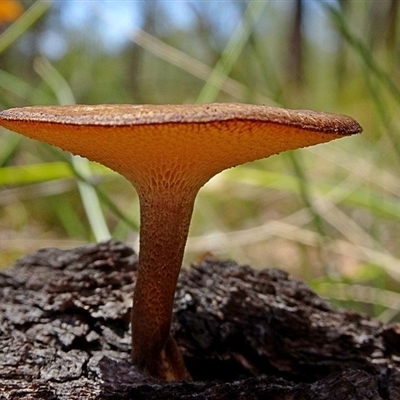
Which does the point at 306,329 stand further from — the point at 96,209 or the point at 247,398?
the point at 96,209

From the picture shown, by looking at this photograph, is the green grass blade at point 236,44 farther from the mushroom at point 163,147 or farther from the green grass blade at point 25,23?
the mushroom at point 163,147

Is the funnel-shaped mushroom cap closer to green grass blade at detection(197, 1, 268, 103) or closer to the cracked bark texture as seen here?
the cracked bark texture

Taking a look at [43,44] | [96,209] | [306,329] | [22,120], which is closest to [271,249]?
[96,209]

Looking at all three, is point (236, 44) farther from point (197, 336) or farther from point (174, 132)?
point (174, 132)

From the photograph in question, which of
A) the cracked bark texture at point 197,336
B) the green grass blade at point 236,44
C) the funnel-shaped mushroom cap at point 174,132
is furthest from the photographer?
the green grass blade at point 236,44

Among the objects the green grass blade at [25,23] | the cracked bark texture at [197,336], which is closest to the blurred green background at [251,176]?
the green grass blade at [25,23]
